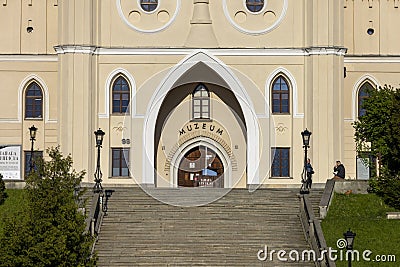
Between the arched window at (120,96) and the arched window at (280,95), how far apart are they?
6.18 m

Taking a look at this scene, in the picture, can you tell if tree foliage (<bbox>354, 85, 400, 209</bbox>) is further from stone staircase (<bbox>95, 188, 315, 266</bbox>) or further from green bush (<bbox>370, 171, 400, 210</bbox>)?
stone staircase (<bbox>95, 188, 315, 266</bbox>)

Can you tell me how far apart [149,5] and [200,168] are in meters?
7.54

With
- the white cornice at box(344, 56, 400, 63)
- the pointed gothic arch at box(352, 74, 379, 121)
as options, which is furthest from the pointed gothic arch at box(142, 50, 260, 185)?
the white cornice at box(344, 56, 400, 63)

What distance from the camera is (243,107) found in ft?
165

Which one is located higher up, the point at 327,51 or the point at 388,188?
the point at 327,51

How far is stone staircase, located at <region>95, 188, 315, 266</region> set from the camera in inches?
1454

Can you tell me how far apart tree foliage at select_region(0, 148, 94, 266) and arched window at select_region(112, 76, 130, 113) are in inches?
742

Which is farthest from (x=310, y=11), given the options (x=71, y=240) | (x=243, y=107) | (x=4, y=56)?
(x=71, y=240)

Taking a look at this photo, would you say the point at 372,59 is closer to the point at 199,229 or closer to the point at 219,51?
the point at 219,51

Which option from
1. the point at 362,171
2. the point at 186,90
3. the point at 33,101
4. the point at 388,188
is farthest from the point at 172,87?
the point at 388,188

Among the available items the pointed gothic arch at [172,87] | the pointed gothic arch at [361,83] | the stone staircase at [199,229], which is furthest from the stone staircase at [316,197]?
the pointed gothic arch at [361,83]

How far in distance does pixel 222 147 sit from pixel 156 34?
18.8 feet

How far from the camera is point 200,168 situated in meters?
52.7

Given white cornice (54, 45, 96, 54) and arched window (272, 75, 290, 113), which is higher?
white cornice (54, 45, 96, 54)
